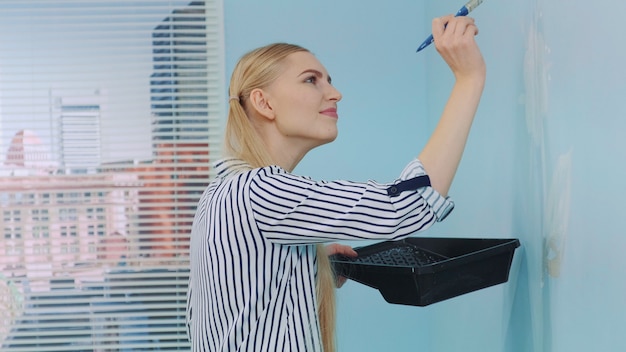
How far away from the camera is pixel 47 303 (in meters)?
2.55

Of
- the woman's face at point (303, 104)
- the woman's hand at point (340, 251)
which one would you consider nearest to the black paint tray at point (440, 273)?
the woman's hand at point (340, 251)

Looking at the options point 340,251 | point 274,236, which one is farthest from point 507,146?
point 274,236

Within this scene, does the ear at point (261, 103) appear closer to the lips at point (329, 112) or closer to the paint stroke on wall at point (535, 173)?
the lips at point (329, 112)

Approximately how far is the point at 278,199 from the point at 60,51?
167 cm

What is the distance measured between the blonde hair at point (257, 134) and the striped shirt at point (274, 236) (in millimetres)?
34

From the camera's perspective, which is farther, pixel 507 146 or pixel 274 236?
pixel 507 146

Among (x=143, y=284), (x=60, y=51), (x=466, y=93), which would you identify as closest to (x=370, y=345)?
(x=143, y=284)

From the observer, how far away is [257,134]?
4.35ft

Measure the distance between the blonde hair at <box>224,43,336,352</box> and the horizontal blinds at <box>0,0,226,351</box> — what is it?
3.86ft

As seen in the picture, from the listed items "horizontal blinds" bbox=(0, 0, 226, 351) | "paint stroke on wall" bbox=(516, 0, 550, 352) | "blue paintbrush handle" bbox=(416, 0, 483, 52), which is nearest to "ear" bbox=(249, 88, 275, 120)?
"blue paintbrush handle" bbox=(416, 0, 483, 52)

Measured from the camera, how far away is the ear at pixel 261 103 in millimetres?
1313

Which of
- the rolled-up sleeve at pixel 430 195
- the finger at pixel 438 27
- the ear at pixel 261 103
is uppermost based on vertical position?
the finger at pixel 438 27

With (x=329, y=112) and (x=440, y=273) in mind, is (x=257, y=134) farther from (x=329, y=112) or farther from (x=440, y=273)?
(x=440, y=273)

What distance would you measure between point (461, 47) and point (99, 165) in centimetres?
168
